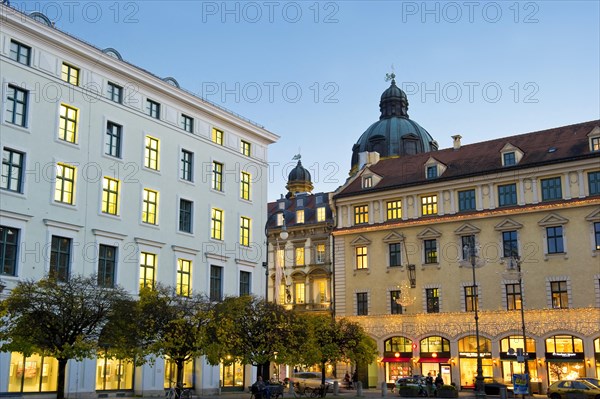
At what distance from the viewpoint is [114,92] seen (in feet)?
140

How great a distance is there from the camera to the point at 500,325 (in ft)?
184

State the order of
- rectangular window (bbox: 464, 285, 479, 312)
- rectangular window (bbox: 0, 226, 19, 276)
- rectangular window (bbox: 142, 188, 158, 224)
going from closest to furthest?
rectangular window (bbox: 0, 226, 19, 276) < rectangular window (bbox: 142, 188, 158, 224) < rectangular window (bbox: 464, 285, 479, 312)

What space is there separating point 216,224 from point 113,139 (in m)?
10.2

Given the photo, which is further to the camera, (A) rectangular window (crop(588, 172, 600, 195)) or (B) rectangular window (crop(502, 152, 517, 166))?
(B) rectangular window (crop(502, 152, 517, 166))

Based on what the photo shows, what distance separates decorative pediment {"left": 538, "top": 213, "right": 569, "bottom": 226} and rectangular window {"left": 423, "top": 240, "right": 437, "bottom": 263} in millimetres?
9190

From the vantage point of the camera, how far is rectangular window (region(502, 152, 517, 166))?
190ft

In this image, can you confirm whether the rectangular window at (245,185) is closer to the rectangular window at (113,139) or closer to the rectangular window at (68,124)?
the rectangular window at (113,139)

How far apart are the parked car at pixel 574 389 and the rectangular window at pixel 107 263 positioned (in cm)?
2713

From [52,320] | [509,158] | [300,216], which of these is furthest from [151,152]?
[300,216]

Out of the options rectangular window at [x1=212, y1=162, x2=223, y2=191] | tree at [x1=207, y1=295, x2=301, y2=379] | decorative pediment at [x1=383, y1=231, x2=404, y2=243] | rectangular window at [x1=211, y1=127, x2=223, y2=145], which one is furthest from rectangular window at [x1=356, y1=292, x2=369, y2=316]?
tree at [x1=207, y1=295, x2=301, y2=379]

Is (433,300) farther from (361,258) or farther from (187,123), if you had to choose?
(187,123)

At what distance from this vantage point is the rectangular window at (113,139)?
41.9 m

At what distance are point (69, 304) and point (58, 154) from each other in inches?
447

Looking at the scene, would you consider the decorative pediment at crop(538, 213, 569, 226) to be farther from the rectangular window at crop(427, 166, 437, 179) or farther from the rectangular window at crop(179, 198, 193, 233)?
the rectangular window at crop(179, 198, 193, 233)
